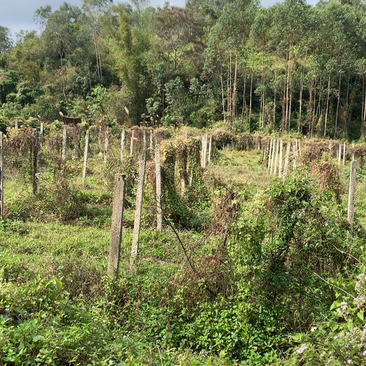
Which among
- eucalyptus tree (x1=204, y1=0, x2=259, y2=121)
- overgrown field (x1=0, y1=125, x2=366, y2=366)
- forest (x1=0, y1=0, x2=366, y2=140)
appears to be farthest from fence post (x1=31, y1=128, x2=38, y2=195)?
eucalyptus tree (x1=204, y1=0, x2=259, y2=121)

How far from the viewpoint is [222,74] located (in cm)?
3256

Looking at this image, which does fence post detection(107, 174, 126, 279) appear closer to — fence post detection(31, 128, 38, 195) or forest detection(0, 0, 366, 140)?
fence post detection(31, 128, 38, 195)

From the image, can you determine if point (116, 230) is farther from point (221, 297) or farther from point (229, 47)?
point (229, 47)

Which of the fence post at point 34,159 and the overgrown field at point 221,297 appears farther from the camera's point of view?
the fence post at point 34,159

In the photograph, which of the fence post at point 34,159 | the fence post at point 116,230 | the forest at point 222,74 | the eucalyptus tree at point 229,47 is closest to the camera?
the fence post at point 116,230

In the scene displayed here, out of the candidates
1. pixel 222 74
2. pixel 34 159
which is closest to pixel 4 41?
pixel 222 74

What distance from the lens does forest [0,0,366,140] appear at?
26828 millimetres

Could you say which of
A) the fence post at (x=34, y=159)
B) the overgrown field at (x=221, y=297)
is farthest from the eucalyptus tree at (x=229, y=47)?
the overgrown field at (x=221, y=297)

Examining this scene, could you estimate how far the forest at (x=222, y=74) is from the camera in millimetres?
26828

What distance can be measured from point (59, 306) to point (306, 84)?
1155 inches

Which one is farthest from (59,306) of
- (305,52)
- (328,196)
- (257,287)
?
(305,52)

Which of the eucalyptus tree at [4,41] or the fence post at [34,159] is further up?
the eucalyptus tree at [4,41]

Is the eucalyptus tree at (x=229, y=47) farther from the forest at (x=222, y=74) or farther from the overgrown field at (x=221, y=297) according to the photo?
the overgrown field at (x=221, y=297)

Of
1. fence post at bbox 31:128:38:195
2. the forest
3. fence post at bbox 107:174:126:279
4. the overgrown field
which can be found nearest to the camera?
the overgrown field
